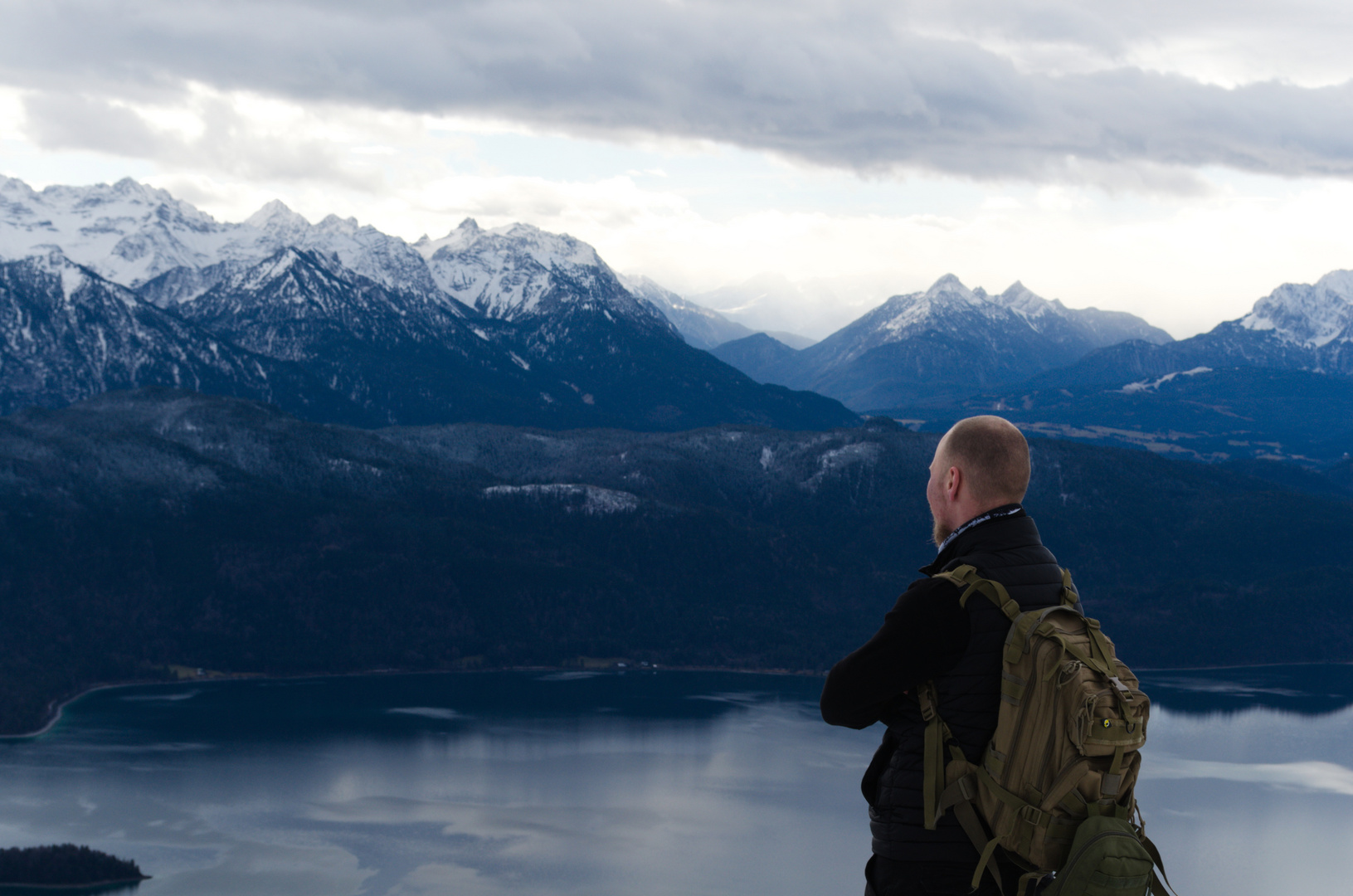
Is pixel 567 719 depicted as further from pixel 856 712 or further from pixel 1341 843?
pixel 856 712

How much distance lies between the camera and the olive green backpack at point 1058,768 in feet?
20.3

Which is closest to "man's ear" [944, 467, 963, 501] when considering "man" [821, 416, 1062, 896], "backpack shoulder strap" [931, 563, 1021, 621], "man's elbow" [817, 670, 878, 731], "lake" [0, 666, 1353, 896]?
"man" [821, 416, 1062, 896]

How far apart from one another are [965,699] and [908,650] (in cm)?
40

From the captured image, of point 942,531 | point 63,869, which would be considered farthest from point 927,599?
point 63,869

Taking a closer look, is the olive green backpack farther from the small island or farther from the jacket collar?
the small island

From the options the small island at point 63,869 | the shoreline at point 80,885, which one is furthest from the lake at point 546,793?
the small island at point 63,869

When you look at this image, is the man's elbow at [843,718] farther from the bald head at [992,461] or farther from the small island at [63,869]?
the small island at [63,869]

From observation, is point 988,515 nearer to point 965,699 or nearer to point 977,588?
point 977,588

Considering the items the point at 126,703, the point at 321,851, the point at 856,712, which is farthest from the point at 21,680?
the point at 856,712

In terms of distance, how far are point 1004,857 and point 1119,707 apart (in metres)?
1.02

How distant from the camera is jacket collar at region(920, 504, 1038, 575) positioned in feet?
23.0

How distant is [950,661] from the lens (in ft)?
21.7

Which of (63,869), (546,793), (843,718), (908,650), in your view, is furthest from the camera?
(546,793)

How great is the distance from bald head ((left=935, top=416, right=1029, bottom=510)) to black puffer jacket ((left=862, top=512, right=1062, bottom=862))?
0.15 m
